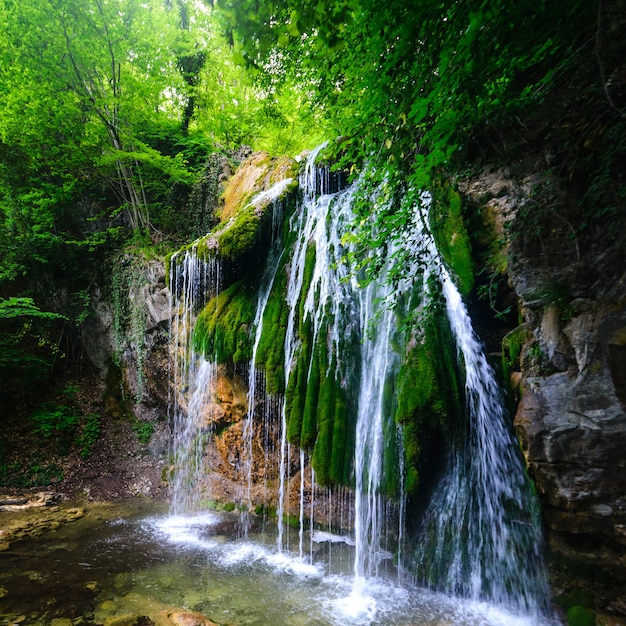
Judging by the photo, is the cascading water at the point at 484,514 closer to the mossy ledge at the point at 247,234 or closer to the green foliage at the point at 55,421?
the mossy ledge at the point at 247,234

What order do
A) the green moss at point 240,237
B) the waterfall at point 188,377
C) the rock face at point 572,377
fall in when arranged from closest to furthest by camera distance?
the rock face at point 572,377
the green moss at point 240,237
the waterfall at point 188,377

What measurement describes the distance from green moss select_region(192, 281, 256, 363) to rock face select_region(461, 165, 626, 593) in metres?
4.99

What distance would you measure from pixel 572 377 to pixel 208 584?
4.67 m

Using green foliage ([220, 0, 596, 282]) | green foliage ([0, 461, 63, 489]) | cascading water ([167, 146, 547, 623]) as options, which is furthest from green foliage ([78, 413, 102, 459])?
green foliage ([220, 0, 596, 282])

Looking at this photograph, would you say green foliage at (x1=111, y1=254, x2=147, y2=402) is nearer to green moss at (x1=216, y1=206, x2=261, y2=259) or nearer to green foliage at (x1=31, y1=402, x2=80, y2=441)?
green foliage at (x1=31, y1=402, x2=80, y2=441)

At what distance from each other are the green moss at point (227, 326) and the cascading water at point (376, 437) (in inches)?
9.3

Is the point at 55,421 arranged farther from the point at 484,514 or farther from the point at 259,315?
the point at 484,514

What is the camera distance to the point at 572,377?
3016 mm

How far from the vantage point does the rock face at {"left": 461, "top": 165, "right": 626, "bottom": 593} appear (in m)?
2.75

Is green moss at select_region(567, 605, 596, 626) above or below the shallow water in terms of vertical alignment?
above

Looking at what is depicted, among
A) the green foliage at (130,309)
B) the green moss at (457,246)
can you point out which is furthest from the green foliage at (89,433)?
the green moss at (457,246)

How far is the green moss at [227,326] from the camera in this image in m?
7.07

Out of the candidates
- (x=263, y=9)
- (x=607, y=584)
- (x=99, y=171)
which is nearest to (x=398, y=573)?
(x=607, y=584)

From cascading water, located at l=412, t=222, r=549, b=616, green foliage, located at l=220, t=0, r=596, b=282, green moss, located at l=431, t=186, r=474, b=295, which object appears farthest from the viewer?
green moss, located at l=431, t=186, r=474, b=295
